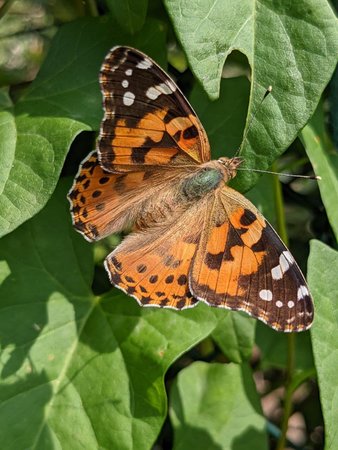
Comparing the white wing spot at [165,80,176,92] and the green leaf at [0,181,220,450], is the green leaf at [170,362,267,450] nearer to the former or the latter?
the green leaf at [0,181,220,450]

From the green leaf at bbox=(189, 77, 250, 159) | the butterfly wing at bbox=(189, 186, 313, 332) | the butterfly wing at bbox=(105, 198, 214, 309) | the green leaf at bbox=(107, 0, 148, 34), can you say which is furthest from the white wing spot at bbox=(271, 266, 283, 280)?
the green leaf at bbox=(107, 0, 148, 34)

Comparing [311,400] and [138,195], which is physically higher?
[138,195]

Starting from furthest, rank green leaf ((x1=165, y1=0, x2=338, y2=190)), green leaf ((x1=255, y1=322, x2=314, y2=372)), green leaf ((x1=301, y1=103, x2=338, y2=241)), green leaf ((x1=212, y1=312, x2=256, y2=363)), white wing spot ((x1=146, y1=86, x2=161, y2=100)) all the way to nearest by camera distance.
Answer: green leaf ((x1=255, y1=322, x2=314, y2=372))
green leaf ((x1=212, y1=312, x2=256, y2=363))
green leaf ((x1=301, y1=103, x2=338, y2=241))
white wing spot ((x1=146, y1=86, x2=161, y2=100))
green leaf ((x1=165, y1=0, x2=338, y2=190))

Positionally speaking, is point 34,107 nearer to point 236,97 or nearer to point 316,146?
point 236,97

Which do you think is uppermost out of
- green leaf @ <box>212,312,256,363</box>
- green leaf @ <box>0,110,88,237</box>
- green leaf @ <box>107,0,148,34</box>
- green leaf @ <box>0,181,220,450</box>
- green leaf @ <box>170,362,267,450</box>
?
green leaf @ <box>107,0,148,34</box>

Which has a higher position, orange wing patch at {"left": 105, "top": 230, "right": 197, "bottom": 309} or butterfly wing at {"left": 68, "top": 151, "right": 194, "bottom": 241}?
butterfly wing at {"left": 68, "top": 151, "right": 194, "bottom": 241}

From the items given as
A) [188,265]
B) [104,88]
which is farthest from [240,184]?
[104,88]

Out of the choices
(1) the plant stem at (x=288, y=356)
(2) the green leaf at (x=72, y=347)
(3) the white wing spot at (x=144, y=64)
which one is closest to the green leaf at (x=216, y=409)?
(1) the plant stem at (x=288, y=356)
